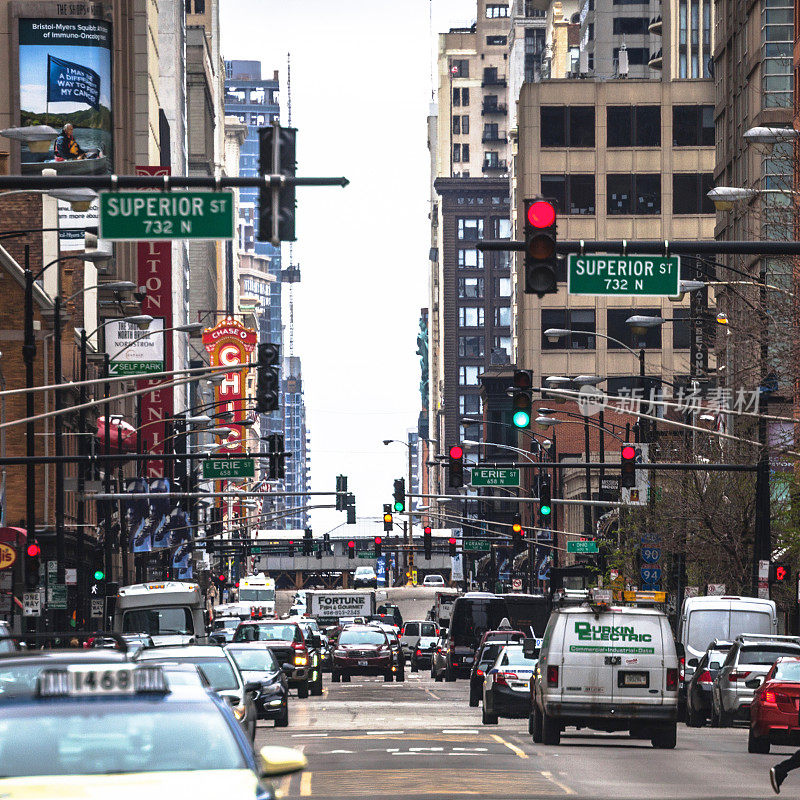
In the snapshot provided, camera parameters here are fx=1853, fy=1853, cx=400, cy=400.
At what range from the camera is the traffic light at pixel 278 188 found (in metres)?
18.8

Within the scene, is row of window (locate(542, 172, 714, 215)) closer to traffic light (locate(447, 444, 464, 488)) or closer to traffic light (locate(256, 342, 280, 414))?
traffic light (locate(447, 444, 464, 488))

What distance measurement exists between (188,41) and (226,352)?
44908mm

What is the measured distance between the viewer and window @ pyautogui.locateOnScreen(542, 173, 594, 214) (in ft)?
427

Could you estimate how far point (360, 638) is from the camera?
201ft

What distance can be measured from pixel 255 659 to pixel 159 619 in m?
18.5

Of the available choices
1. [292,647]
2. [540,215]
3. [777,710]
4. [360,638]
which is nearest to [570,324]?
[360,638]

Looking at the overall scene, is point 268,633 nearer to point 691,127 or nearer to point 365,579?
point 691,127

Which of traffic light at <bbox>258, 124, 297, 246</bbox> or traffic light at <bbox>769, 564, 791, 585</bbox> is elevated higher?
traffic light at <bbox>258, 124, 297, 246</bbox>

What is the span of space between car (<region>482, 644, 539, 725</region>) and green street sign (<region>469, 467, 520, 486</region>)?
22580mm

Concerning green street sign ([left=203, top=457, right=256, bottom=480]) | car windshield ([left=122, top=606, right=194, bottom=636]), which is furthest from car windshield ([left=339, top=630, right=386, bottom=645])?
car windshield ([left=122, top=606, right=194, bottom=636])

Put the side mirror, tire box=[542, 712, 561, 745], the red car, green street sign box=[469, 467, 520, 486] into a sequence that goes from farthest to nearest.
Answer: green street sign box=[469, 467, 520, 486], tire box=[542, 712, 561, 745], the red car, the side mirror

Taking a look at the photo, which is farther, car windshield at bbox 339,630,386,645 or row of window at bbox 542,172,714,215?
row of window at bbox 542,172,714,215

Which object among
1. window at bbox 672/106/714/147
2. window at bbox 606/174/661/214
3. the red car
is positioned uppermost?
window at bbox 672/106/714/147

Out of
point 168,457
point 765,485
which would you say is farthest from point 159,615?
point 765,485
